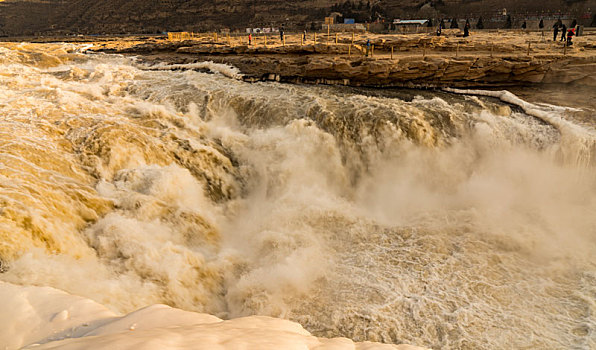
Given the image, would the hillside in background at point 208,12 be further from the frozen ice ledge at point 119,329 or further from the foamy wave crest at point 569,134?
the frozen ice ledge at point 119,329

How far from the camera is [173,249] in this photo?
19.6 feet

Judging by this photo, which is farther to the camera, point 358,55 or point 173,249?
point 358,55

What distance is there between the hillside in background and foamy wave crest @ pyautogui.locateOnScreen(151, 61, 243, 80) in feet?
60.0

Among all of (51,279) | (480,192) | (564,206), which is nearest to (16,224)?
(51,279)

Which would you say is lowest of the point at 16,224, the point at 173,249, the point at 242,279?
the point at 242,279

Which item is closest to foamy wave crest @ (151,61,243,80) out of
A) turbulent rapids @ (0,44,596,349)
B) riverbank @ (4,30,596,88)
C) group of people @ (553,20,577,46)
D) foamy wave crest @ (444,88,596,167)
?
riverbank @ (4,30,596,88)

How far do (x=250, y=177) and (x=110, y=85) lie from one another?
5985 millimetres

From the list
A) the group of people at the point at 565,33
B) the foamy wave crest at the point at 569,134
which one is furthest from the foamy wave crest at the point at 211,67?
the group of people at the point at 565,33

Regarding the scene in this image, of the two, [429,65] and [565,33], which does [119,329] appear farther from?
[565,33]

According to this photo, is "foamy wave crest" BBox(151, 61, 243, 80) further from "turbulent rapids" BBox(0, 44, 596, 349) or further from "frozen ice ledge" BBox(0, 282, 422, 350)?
"frozen ice ledge" BBox(0, 282, 422, 350)

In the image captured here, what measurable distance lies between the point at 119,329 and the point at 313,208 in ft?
18.4

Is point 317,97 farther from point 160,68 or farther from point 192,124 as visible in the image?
point 160,68

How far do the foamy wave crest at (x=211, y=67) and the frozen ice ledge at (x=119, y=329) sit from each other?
1254cm

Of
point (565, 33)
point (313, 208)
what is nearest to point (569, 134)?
point (313, 208)
